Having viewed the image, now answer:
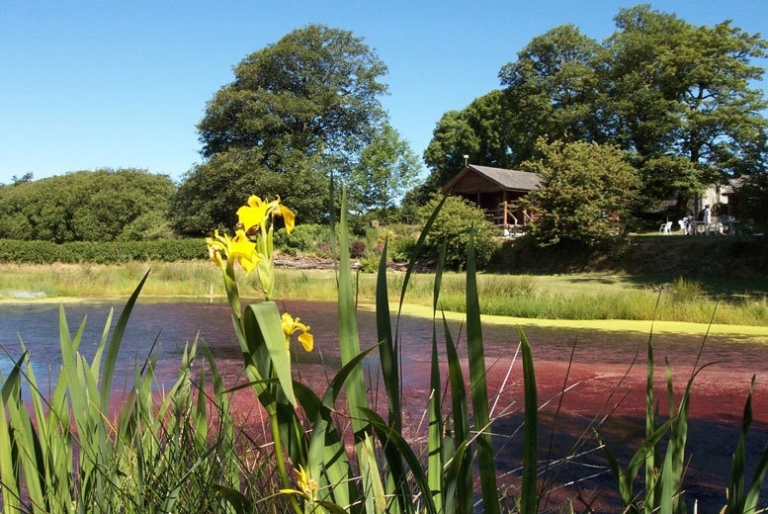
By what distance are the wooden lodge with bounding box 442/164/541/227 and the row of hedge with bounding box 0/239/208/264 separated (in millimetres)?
11058

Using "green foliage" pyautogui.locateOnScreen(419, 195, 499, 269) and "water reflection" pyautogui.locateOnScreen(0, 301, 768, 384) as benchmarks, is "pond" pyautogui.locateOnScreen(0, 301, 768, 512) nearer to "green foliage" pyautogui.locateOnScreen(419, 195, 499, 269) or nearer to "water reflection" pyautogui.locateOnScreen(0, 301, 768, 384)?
"water reflection" pyautogui.locateOnScreen(0, 301, 768, 384)

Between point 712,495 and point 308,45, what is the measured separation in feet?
116

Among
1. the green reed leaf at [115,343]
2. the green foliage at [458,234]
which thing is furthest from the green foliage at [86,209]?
the green reed leaf at [115,343]

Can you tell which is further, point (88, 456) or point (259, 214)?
point (88, 456)

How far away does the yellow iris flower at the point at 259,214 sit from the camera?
3.12 feet

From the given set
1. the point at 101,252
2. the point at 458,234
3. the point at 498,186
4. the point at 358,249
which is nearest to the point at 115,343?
the point at 458,234

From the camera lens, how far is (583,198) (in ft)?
70.0

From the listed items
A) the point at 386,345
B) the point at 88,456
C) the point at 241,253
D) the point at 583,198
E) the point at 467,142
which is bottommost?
the point at 88,456

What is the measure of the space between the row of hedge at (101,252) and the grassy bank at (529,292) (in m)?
8.81

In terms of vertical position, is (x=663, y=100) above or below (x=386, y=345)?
above

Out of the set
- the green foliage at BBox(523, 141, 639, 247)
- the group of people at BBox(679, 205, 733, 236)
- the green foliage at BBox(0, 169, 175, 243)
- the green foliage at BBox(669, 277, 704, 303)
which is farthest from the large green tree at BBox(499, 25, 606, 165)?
the green foliage at BBox(0, 169, 175, 243)

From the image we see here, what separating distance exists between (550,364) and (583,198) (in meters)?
15.0

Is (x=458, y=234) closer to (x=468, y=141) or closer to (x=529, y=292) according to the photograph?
(x=529, y=292)

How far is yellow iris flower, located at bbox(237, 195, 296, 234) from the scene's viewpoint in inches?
37.4
